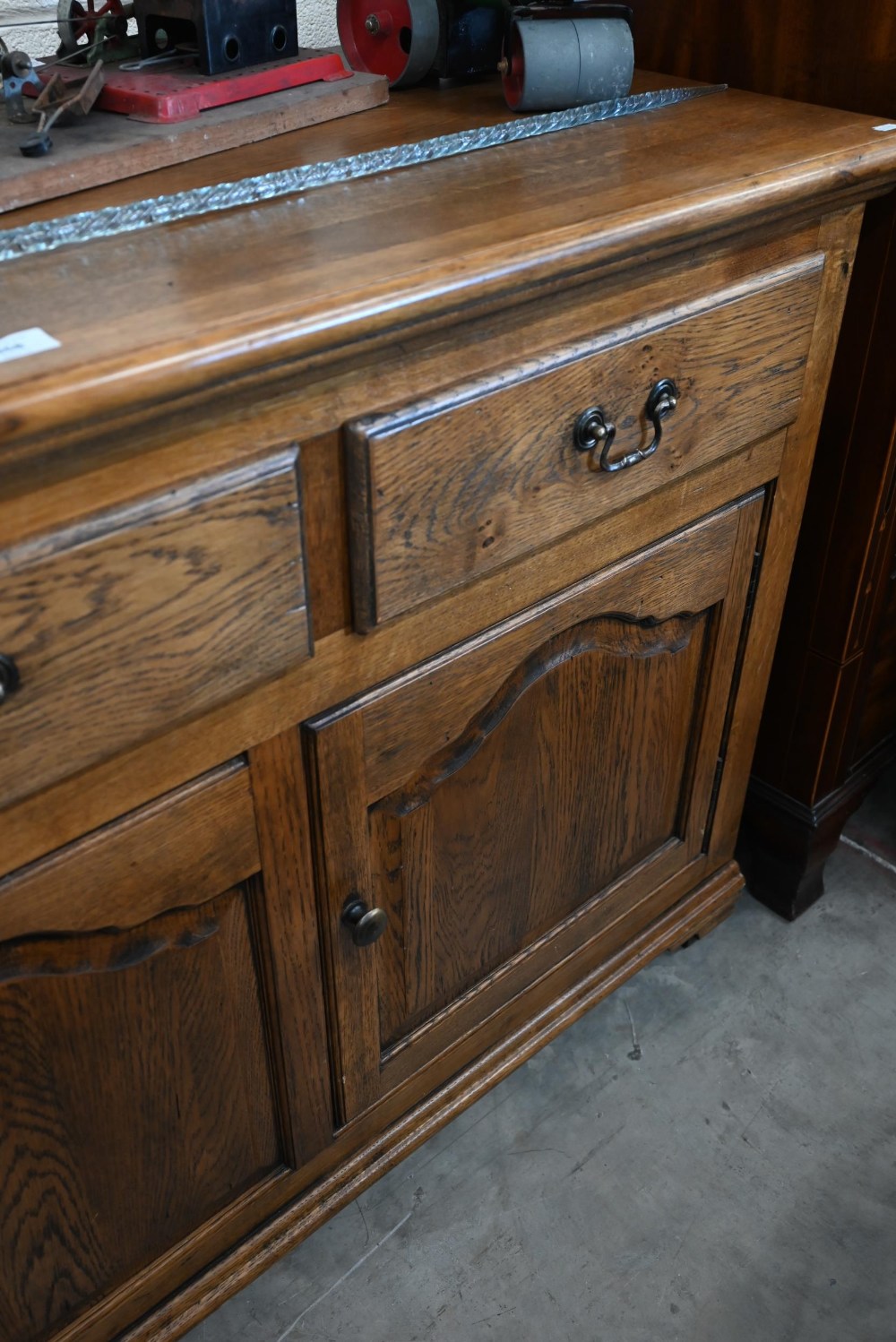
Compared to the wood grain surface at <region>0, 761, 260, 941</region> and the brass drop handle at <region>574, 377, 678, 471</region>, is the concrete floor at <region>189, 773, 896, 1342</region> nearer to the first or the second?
the wood grain surface at <region>0, 761, 260, 941</region>

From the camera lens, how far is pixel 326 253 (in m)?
0.58

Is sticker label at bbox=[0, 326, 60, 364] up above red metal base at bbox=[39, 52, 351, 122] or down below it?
below

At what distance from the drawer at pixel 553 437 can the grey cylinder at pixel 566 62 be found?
0.63ft

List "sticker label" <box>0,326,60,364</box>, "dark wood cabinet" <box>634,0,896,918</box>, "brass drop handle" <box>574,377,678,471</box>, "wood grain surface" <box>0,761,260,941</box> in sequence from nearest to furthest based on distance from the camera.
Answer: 1. "sticker label" <box>0,326,60,364</box>
2. "wood grain surface" <box>0,761,260,941</box>
3. "brass drop handle" <box>574,377,678,471</box>
4. "dark wood cabinet" <box>634,0,896,918</box>

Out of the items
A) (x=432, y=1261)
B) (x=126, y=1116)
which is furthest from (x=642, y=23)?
(x=432, y=1261)

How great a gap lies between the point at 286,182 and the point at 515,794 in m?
0.45

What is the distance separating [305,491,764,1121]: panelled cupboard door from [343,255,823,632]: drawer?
74 millimetres

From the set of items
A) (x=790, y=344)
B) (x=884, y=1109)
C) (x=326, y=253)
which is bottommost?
(x=884, y=1109)

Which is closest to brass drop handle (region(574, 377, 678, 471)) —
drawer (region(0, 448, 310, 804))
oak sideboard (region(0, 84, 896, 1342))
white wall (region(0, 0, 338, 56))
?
oak sideboard (region(0, 84, 896, 1342))

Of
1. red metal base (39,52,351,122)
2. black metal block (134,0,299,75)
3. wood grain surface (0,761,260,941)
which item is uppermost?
black metal block (134,0,299,75)

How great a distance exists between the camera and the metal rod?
0.59m

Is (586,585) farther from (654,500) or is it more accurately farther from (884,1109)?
(884,1109)

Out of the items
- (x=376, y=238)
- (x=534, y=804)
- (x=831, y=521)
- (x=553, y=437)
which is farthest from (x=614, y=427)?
(x=831, y=521)

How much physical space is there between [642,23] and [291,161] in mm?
467
